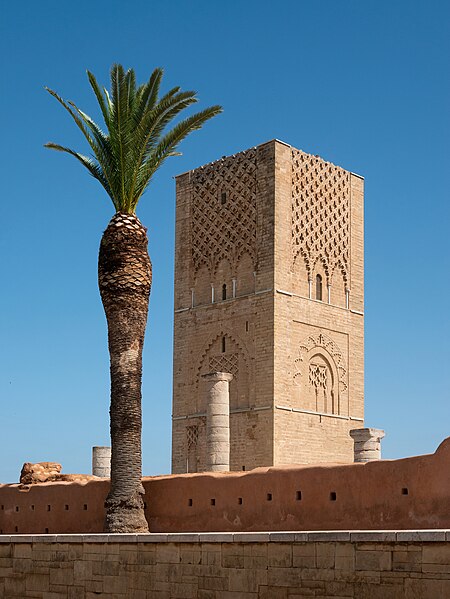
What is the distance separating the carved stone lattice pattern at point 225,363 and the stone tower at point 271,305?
0.04 metres

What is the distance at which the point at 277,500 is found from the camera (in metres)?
14.6

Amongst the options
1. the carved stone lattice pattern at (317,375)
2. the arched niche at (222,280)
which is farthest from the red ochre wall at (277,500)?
the arched niche at (222,280)

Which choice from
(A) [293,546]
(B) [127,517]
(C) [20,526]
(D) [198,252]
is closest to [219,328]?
(D) [198,252]

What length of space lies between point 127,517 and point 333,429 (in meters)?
13.5

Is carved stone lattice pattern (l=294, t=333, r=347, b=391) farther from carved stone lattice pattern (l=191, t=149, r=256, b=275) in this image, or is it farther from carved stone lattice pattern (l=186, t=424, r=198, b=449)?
carved stone lattice pattern (l=186, t=424, r=198, b=449)

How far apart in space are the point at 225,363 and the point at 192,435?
2.29 m

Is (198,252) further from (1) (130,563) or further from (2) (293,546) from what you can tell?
(2) (293,546)

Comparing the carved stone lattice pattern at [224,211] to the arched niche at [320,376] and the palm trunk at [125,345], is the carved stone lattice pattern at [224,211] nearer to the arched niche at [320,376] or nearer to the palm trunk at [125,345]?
the arched niche at [320,376]

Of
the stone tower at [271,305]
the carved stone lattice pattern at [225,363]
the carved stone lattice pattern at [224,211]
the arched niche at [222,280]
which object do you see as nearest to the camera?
the stone tower at [271,305]

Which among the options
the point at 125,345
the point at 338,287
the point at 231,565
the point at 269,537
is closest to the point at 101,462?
the point at 125,345

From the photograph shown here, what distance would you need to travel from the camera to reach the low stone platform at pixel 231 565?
10.7 m

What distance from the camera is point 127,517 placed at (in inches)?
627

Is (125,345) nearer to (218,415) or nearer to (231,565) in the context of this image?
(231,565)

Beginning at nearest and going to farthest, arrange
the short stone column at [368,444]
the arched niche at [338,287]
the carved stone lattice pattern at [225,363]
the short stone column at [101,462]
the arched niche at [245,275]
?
the short stone column at [368,444] → the short stone column at [101,462] → the carved stone lattice pattern at [225,363] → the arched niche at [245,275] → the arched niche at [338,287]
